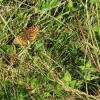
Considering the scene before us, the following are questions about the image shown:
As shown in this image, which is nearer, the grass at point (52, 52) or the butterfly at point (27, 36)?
the grass at point (52, 52)

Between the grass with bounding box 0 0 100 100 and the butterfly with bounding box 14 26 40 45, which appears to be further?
the butterfly with bounding box 14 26 40 45

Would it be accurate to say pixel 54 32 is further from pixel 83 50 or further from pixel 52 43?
pixel 83 50

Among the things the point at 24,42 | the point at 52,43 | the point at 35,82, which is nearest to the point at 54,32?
the point at 52,43

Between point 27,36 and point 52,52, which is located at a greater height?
point 27,36

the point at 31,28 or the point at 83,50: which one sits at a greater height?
the point at 31,28
